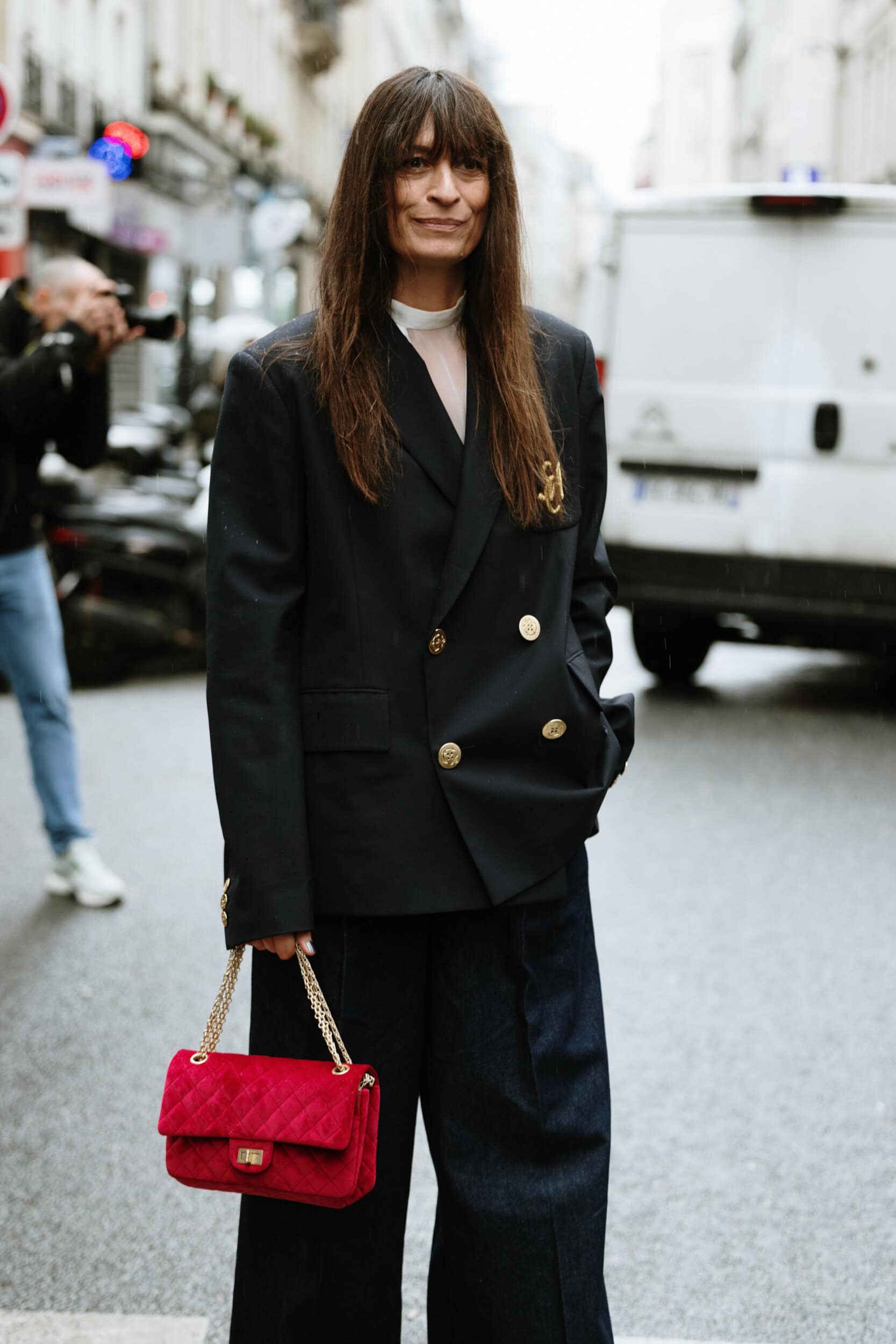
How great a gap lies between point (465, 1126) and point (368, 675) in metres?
0.61

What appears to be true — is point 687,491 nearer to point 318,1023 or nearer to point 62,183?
point 62,183

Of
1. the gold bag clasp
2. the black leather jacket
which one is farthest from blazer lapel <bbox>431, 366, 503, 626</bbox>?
the black leather jacket

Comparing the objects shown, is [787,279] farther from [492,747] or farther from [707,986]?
→ [492,747]

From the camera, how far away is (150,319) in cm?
514

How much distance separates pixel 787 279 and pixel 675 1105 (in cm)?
560

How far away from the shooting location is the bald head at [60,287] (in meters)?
5.18

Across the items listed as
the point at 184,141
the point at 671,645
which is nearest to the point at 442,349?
the point at 671,645

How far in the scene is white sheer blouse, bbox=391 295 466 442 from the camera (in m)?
2.29

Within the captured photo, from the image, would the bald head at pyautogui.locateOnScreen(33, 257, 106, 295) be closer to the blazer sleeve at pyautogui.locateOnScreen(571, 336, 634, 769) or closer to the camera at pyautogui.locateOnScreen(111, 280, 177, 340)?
the camera at pyautogui.locateOnScreen(111, 280, 177, 340)

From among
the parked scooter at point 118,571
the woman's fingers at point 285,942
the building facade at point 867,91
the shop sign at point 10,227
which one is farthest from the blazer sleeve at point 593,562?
the building facade at point 867,91

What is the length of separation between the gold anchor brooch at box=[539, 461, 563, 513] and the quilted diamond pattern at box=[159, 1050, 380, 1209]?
2.50 ft

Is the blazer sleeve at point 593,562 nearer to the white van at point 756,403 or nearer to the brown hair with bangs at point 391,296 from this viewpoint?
the brown hair with bangs at point 391,296

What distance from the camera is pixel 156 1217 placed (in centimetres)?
330

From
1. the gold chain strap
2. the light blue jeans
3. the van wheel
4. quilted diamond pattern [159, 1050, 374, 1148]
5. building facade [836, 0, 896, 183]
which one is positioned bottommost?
the van wheel
